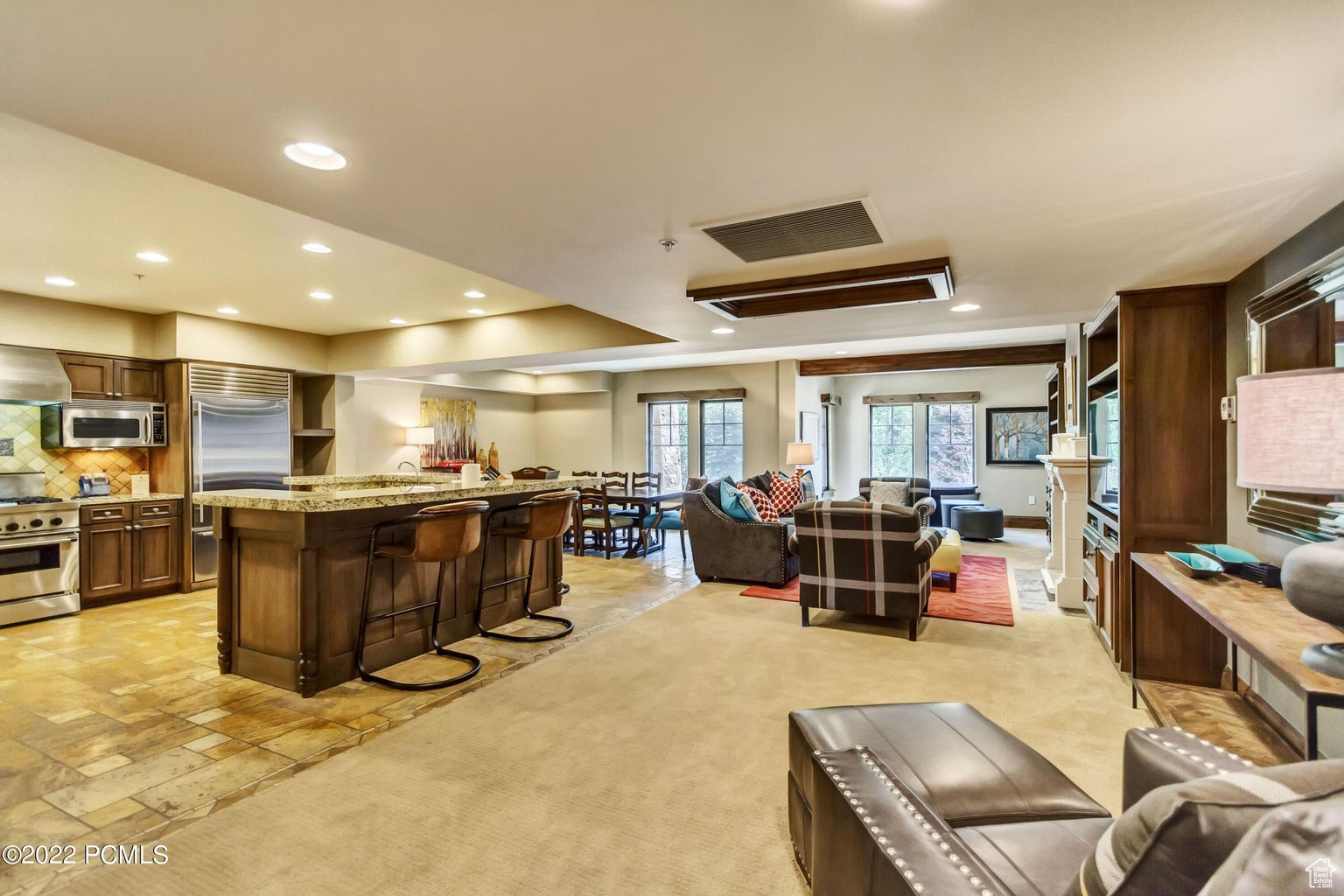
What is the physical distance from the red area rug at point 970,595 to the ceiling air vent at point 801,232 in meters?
3.00

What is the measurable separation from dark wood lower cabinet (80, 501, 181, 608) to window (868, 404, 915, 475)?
9417 millimetres

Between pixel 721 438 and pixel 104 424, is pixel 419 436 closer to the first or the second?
pixel 104 424

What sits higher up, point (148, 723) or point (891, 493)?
point (891, 493)

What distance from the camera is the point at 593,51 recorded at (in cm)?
140

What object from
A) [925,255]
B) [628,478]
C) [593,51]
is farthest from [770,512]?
[593,51]

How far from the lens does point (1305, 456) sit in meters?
1.64

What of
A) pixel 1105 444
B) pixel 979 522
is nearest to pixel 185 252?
pixel 1105 444

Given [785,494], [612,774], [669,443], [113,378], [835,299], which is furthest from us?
[669,443]

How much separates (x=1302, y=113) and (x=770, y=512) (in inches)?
210

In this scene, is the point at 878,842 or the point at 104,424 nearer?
the point at 878,842

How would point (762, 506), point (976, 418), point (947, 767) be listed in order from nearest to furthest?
point (947, 767) < point (762, 506) < point (976, 418)

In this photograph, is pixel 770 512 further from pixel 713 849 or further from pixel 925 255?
pixel 713 849

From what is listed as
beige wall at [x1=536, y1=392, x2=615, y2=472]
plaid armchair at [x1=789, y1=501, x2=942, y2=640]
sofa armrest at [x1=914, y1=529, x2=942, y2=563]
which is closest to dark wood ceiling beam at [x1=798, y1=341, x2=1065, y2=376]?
beige wall at [x1=536, y1=392, x2=615, y2=472]

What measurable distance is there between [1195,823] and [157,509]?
22.5 feet
